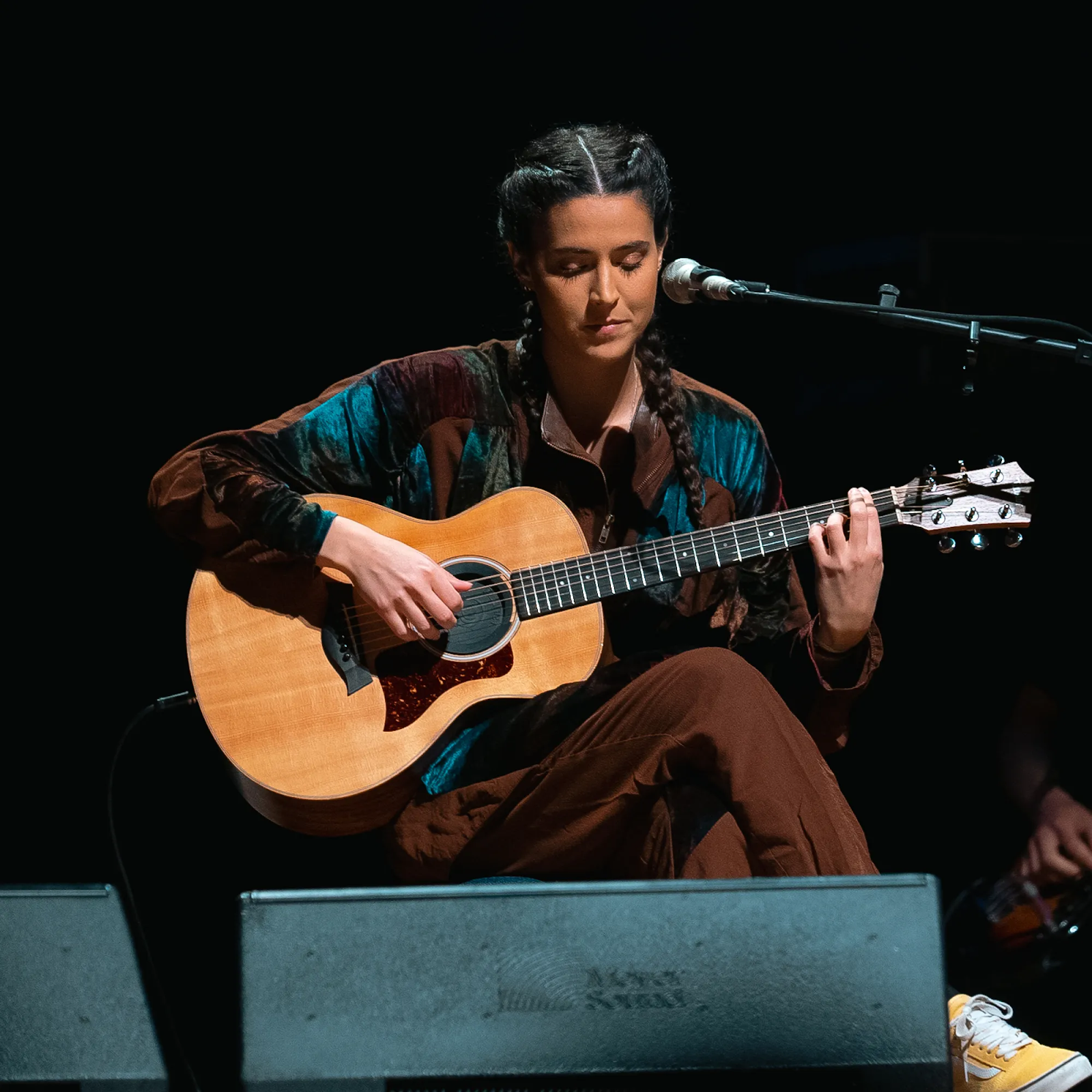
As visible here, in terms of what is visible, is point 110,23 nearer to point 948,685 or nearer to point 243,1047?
point 243,1047

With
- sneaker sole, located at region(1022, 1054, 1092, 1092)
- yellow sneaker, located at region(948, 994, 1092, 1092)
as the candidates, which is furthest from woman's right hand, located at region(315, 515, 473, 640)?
sneaker sole, located at region(1022, 1054, 1092, 1092)

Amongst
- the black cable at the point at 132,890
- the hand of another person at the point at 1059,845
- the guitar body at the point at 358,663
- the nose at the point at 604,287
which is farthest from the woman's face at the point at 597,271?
the hand of another person at the point at 1059,845

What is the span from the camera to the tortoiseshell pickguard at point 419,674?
2133 millimetres

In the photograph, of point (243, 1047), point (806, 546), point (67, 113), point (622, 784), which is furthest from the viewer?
point (67, 113)

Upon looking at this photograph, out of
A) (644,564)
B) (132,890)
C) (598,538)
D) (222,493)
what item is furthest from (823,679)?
(132,890)

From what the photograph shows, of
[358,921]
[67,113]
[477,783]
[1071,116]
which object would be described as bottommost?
[477,783]

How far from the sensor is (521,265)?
2.36 metres

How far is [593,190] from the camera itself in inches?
87.9

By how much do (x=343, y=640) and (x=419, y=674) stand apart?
0.51ft

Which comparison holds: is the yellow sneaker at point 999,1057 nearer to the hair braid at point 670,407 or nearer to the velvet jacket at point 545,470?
the velvet jacket at point 545,470

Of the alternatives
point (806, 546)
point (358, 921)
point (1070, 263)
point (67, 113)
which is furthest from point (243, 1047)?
point (1070, 263)

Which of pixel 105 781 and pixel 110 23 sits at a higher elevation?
pixel 110 23

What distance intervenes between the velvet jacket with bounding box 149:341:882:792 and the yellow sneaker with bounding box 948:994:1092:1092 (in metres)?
0.64

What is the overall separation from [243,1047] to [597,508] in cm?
126
